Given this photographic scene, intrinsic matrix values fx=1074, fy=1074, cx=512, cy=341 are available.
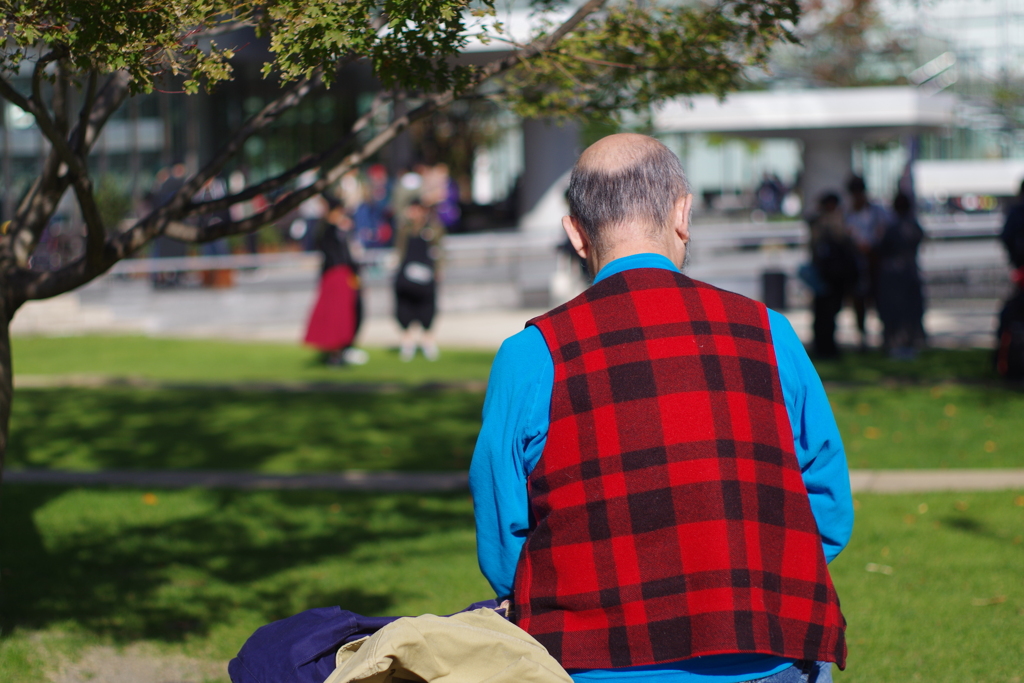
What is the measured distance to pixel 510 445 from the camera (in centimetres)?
211

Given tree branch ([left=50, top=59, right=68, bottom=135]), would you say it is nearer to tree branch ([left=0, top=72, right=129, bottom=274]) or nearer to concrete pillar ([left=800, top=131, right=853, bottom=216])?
tree branch ([left=0, top=72, right=129, bottom=274])

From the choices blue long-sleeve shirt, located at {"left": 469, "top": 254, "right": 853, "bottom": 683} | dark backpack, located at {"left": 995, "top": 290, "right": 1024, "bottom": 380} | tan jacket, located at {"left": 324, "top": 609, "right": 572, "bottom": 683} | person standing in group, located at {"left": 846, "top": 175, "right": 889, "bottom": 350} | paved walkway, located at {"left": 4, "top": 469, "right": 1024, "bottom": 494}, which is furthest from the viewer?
person standing in group, located at {"left": 846, "top": 175, "right": 889, "bottom": 350}

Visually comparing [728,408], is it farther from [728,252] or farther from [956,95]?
[956,95]

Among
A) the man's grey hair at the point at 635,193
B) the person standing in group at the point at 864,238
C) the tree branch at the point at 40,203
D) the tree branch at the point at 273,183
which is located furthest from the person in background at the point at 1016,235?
the man's grey hair at the point at 635,193

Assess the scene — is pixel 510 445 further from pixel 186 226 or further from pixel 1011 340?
pixel 1011 340

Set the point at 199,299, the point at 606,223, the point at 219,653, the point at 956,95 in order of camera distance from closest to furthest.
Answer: the point at 606,223 < the point at 219,653 < the point at 199,299 < the point at 956,95

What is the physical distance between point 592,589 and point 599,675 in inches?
6.7

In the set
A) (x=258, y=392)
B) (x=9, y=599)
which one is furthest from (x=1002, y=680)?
(x=258, y=392)

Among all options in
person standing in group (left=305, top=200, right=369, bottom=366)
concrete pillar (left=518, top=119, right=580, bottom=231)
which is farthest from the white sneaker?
concrete pillar (left=518, top=119, right=580, bottom=231)

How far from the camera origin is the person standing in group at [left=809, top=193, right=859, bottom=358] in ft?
40.4

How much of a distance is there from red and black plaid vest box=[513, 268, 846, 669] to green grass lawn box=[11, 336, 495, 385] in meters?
9.45

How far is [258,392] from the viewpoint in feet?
35.9

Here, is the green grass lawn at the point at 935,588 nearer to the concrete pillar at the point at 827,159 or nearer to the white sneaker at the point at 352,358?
the white sneaker at the point at 352,358

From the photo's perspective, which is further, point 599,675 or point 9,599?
point 9,599
